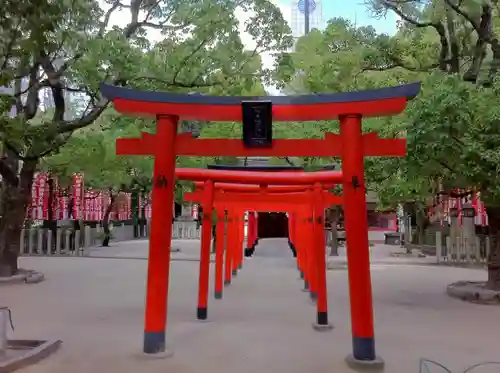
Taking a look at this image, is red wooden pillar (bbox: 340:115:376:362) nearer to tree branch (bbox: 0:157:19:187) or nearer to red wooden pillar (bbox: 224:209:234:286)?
red wooden pillar (bbox: 224:209:234:286)

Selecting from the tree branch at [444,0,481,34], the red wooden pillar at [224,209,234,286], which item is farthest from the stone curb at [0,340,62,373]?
the tree branch at [444,0,481,34]

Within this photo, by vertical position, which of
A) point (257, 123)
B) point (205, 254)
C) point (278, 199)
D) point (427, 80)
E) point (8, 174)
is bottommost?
point (205, 254)

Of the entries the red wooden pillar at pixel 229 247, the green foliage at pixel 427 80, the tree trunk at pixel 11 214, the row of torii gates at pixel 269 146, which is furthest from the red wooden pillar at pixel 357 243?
the tree trunk at pixel 11 214

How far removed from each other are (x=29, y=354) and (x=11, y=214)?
7.82 meters

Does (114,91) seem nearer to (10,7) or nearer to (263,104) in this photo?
(10,7)

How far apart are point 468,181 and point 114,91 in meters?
6.33

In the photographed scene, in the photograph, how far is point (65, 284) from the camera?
12844mm

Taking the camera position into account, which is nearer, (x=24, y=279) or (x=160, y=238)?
(x=160, y=238)

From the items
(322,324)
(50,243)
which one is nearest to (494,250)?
(322,324)

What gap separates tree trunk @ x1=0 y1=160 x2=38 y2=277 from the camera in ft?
42.2

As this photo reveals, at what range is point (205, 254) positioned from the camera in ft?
28.8

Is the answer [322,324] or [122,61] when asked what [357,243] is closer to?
[322,324]

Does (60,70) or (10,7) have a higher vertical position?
(60,70)

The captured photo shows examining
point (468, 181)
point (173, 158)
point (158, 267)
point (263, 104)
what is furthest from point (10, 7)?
point (468, 181)
